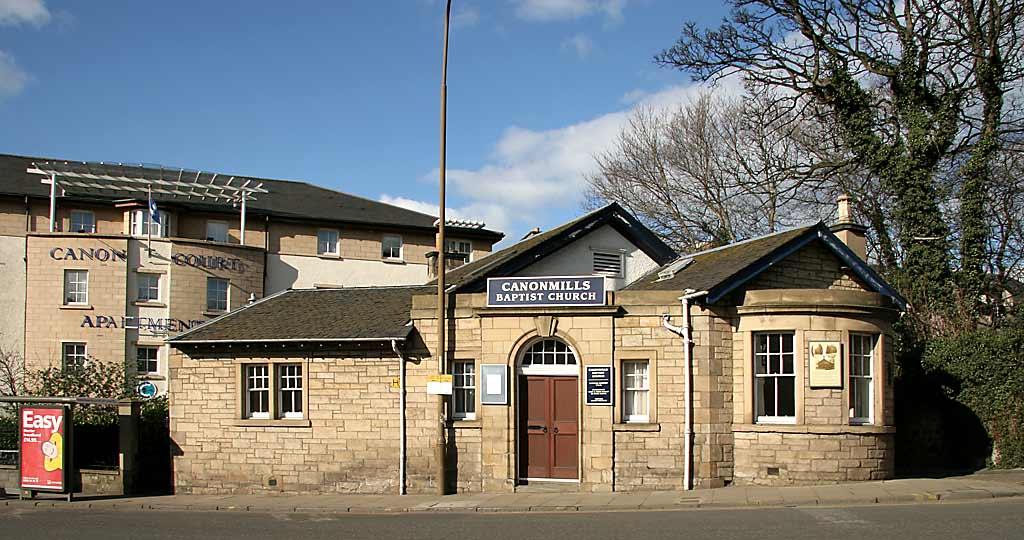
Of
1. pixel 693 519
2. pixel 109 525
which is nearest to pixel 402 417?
pixel 109 525

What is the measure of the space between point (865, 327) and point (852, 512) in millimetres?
A: 4913

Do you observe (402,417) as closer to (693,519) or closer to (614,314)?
(614,314)

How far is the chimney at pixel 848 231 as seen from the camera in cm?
2252

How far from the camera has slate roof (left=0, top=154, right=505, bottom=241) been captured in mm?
44344

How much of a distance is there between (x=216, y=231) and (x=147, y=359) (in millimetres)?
7418

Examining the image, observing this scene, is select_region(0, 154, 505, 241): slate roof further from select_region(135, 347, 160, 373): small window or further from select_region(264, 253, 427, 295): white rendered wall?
select_region(135, 347, 160, 373): small window

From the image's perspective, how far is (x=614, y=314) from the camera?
19484 millimetres

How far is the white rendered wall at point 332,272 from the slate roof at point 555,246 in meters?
22.5

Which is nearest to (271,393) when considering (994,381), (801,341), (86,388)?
(86,388)

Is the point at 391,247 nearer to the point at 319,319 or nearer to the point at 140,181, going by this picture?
the point at 140,181

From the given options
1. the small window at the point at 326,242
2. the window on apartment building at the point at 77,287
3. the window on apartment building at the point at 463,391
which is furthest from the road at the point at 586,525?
the small window at the point at 326,242

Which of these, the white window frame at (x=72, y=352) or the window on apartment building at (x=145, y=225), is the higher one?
the window on apartment building at (x=145, y=225)

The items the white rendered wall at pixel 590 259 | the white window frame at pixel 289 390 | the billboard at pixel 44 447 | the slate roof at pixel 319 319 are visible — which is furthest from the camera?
the white rendered wall at pixel 590 259

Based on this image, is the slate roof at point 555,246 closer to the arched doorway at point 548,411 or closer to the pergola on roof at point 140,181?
the arched doorway at point 548,411
